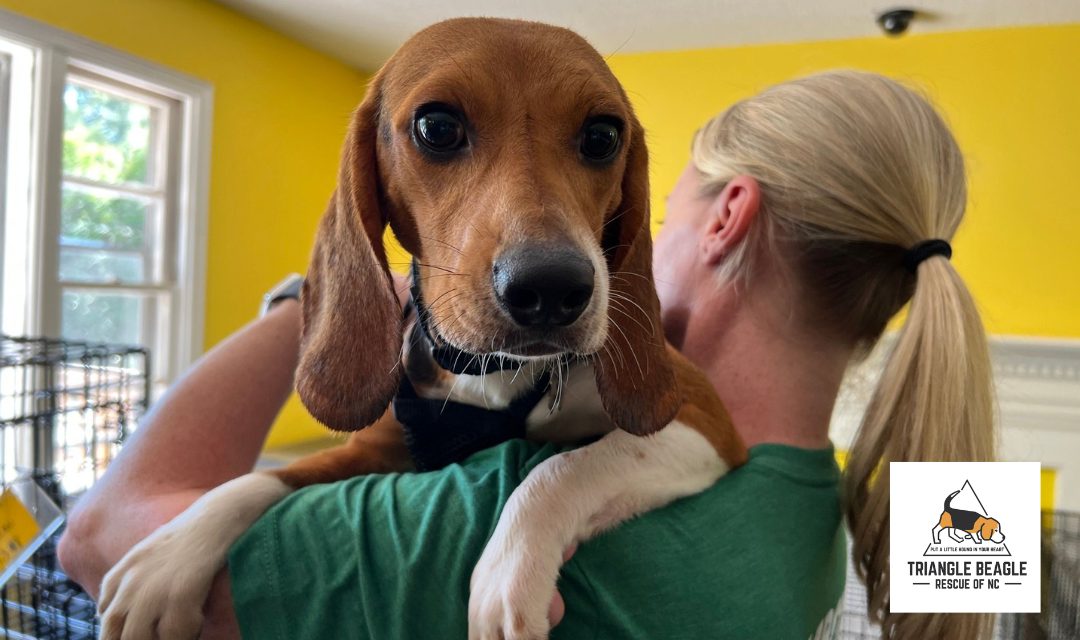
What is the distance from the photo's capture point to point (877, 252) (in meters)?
1.04

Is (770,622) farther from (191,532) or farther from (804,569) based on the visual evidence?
(191,532)

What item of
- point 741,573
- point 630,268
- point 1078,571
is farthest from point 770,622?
point 1078,571

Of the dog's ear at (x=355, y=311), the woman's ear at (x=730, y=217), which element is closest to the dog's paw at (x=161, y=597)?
the dog's ear at (x=355, y=311)

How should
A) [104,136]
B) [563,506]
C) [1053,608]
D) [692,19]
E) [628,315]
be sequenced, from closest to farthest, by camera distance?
1. [563,506]
2. [628,315]
3. [1053,608]
4. [104,136]
5. [692,19]

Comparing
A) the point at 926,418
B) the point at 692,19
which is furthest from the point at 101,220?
the point at 926,418

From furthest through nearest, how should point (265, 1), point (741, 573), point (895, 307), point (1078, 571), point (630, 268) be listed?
point (265, 1)
point (1078, 571)
point (895, 307)
point (630, 268)
point (741, 573)

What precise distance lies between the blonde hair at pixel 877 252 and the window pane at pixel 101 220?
2999mm

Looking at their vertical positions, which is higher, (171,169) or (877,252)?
(171,169)

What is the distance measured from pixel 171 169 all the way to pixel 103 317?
0.75 metres

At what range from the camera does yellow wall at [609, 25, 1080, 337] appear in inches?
137

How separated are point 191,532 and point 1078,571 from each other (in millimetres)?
1404

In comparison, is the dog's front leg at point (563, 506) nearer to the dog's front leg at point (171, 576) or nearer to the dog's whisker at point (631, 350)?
the dog's whisker at point (631, 350)

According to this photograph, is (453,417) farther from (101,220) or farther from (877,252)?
(101,220)

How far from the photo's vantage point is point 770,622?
0.80 meters
